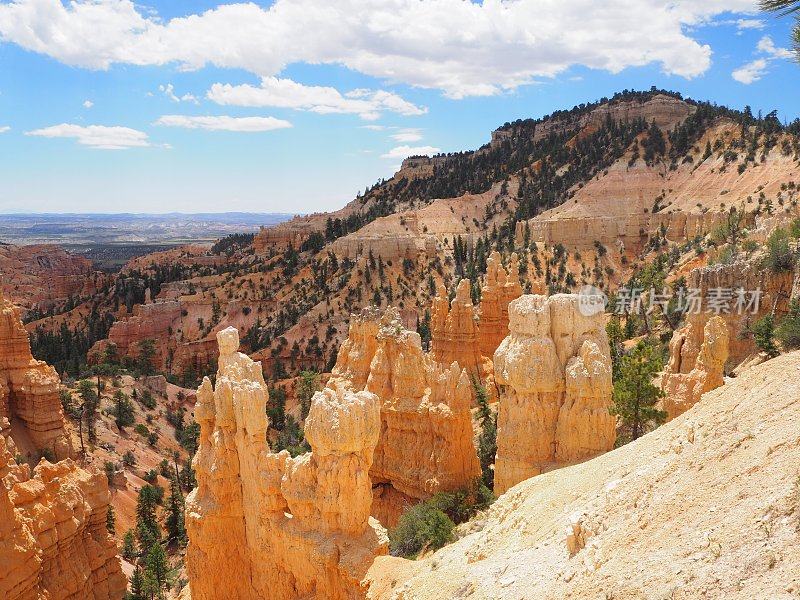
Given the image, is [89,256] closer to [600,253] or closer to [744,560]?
[600,253]

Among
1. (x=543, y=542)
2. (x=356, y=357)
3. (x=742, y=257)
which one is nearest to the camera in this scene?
(x=543, y=542)

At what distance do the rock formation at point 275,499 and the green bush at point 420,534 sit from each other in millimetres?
3784

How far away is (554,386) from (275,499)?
6819 mm

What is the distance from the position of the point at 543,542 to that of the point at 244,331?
6405 centimetres

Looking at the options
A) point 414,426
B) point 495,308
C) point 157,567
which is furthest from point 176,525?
point 495,308

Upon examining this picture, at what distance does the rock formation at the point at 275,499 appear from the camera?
485 inches

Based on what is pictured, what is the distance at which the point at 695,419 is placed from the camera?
33.7 ft

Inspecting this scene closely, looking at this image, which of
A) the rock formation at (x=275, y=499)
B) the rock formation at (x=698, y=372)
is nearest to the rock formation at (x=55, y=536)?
the rock formation at (x=275, y=499)

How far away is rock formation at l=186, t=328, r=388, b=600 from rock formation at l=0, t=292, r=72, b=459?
1681cm

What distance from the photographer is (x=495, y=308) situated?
36.8 metres

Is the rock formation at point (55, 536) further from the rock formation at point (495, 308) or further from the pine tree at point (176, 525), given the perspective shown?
the rock formation at point (495, 308)

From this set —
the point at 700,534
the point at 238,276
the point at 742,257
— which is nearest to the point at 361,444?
the point at 700,534

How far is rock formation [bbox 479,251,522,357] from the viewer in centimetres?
3669

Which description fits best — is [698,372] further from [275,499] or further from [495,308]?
[495,308]
